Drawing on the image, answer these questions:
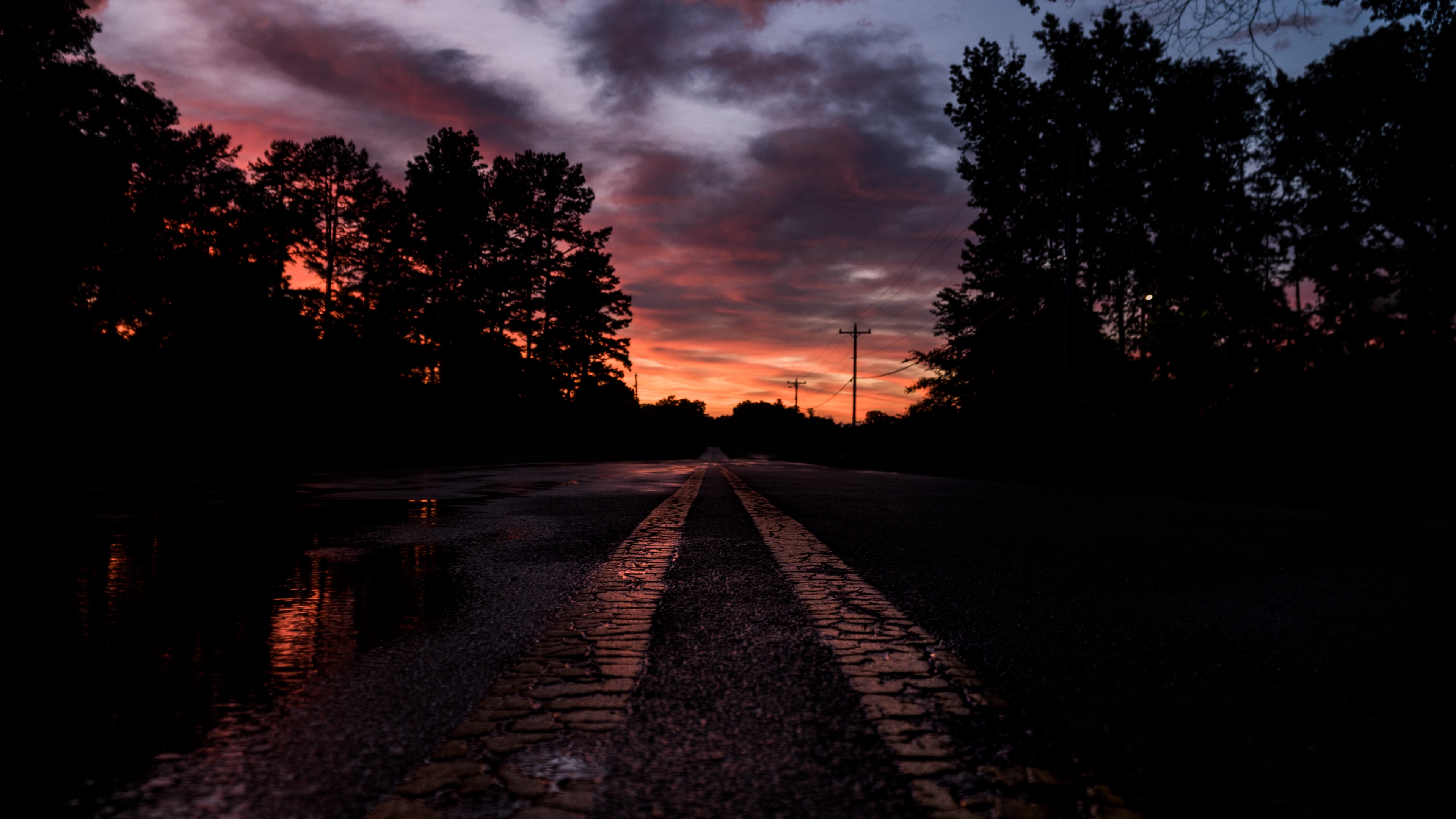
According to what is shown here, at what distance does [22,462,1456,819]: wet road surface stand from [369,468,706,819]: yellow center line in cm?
1

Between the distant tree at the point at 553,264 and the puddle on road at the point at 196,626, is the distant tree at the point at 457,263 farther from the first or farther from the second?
the puddle on road at the point at 196,626

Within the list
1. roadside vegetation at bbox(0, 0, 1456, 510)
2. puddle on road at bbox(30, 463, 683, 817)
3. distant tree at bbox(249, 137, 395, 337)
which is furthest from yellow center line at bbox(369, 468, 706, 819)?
distant tree at bbox(249, 137, 395, 337)

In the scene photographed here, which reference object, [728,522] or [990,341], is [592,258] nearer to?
[990,341]

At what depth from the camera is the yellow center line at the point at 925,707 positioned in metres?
1.47

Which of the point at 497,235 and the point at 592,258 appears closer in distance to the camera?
the point at 497,235

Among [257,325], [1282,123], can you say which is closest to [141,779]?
[257,325]

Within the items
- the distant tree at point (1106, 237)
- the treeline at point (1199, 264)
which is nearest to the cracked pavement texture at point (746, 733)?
the treeline at point (1199, 264)

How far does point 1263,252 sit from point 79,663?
120ft

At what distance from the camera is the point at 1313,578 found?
171 inches

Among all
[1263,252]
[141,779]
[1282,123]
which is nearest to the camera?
[141,779]

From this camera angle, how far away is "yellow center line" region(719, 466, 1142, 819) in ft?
4.83

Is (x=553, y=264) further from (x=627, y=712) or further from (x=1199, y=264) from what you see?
(x=627, y=712)

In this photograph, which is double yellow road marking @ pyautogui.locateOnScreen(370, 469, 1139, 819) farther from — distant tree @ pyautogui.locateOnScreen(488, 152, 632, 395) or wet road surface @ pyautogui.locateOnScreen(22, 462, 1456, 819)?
distant tree @ pyautogui.locateOnScreen(488, 152, 632, 395)

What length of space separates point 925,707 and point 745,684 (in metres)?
0.51
